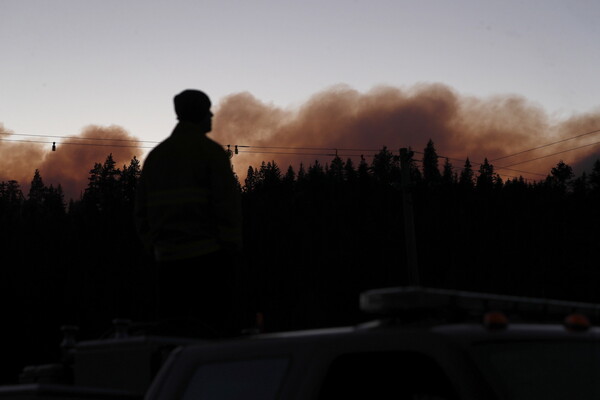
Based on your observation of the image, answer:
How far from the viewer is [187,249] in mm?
5668

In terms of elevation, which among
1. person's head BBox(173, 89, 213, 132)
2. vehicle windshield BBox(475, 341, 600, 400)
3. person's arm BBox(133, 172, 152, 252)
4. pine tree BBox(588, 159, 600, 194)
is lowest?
vehicle windshield BBox(475, 341, 600, 400)

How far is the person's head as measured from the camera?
241 inches

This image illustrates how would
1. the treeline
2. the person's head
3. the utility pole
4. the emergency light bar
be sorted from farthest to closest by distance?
the treeline
the utility pole
the person's head
the emergency light bar

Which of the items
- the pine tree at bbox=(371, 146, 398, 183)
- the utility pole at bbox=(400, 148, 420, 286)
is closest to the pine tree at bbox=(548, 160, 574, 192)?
the pine tree at bbox=(371, 146, 398, 183)

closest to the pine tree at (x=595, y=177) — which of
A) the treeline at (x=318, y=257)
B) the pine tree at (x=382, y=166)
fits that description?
the treeline at (x=318, y=257)

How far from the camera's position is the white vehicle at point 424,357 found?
10.1 feet

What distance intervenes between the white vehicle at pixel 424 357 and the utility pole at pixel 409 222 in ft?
85.4

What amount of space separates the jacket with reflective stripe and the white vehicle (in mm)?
2105

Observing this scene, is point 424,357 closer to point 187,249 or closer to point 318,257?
point 187,249

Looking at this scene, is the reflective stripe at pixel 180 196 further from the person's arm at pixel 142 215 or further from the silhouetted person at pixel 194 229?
the person's arm at pixel 142 215

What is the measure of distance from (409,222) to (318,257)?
62.0 m

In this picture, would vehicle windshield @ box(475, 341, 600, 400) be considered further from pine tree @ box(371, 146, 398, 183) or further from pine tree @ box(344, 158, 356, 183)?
pine tree @ box(371, 146, 398, 183)

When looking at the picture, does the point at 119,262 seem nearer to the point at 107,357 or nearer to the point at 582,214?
the point at 582,214

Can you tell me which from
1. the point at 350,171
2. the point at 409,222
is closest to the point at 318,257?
the point at 409,222
